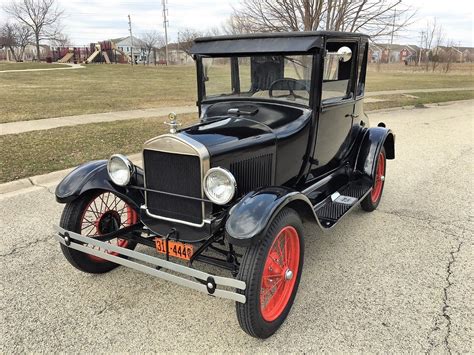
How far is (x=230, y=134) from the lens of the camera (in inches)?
117

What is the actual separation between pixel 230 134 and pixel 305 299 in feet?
4.32

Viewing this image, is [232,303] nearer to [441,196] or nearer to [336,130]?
[336,130]

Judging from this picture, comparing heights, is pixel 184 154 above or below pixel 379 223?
above

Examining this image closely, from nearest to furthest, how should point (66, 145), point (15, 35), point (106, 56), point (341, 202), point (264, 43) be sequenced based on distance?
point (264, 43), point (341, 202), point (66, 145), point (106, 56), point (15, 35)

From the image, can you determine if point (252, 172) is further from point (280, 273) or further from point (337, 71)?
point (337, 71)

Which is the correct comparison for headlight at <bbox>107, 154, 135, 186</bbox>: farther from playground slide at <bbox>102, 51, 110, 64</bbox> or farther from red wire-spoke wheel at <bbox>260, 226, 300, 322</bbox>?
playground slide at <bbox>102, 51, 110, 64</bbox>

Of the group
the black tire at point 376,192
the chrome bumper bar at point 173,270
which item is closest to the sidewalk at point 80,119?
the chrome bumper bar at point 173,270

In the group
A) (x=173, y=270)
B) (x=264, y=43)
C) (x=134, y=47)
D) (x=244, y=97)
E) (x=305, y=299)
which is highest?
(x=264, y=43)

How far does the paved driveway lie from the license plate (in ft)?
1.37

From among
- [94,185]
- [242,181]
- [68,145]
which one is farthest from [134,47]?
[242,181]

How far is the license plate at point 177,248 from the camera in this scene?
264 centimetres

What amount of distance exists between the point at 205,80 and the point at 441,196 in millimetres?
3358

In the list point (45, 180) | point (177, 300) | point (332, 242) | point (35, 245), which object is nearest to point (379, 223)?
point (332, 242)

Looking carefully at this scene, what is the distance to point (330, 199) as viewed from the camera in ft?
12.6
